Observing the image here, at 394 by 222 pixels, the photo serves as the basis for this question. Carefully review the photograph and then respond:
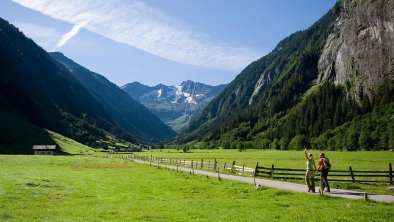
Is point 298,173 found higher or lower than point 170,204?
higher

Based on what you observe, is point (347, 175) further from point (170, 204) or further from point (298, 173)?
point (170, 204)

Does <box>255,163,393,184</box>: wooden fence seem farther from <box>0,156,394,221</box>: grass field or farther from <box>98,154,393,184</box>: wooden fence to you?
<box>0,156,394,221</box>: grass field

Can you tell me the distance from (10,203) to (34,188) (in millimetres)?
9514

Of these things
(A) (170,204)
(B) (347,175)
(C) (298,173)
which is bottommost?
(A) (170,204)

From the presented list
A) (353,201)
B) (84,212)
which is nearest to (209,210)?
(84,212)

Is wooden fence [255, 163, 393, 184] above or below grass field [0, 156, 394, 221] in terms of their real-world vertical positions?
above

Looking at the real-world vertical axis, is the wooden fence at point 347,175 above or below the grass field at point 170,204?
above

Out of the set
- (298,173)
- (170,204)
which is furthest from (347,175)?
(170,204)

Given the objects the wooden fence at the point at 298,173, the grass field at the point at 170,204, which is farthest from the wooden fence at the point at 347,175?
the grass field at the point at 170,204

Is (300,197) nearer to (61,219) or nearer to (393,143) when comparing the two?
(61,219)

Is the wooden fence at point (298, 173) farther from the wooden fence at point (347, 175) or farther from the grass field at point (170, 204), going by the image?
the grass field at point (170, 204)

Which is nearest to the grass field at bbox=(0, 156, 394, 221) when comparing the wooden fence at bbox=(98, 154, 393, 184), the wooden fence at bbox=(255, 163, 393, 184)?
the wooden fence at bbox=(255, 163, 393, 184)

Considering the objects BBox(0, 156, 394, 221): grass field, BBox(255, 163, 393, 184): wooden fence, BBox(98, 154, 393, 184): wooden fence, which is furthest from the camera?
BBox(98, 154, 393, 184): wooden fence

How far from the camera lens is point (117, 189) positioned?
4312cm
